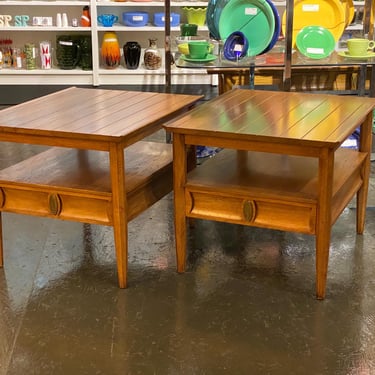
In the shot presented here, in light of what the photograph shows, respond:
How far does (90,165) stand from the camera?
3.02 m

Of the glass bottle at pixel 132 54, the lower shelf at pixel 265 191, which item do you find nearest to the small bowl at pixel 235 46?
the lower shelf at pixel 265 191

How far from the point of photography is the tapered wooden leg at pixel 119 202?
259cm

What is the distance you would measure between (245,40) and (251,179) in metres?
1.10

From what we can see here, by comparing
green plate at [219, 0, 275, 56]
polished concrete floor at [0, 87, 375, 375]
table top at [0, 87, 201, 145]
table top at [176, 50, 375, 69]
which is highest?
green plate at [219, 0, 275, 56]

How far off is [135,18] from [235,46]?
224 cm

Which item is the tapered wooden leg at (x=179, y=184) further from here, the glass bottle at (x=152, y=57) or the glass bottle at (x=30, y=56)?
the glass bottle at (x=30, y=56)

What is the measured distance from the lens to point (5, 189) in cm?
280

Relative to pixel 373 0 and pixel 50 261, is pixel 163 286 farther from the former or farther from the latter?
pixel 373 0

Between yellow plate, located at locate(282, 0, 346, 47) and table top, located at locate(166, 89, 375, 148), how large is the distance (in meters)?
0.84

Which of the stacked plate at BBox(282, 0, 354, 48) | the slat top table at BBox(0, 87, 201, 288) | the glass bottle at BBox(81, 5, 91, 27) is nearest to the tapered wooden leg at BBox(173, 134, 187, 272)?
the slat top table at BBox(0, 87, 201, 288)

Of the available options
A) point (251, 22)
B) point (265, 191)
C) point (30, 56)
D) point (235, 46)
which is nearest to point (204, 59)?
point (235, 46)

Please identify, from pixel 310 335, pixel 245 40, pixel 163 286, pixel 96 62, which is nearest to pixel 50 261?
pixel 163 286

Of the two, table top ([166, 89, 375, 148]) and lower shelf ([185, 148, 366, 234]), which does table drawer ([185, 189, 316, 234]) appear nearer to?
lower shelf ([185, 148, 366, 234])

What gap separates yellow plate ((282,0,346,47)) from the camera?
12.8 feet
